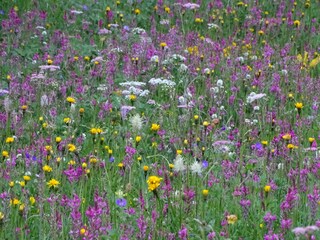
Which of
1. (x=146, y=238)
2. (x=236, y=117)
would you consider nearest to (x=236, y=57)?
(x=236, y=117)

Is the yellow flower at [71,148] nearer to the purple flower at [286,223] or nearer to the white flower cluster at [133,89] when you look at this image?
the white flower cluster at [133,89]

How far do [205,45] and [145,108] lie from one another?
66.2 inches

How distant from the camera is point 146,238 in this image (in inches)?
138

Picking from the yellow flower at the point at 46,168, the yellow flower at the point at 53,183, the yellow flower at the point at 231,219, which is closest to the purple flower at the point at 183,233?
the yellow flower at the point at 231,219

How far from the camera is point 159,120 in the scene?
521 cm

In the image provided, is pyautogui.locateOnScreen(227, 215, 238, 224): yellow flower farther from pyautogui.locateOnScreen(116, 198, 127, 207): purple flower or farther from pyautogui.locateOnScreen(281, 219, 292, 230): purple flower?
pyautogui.locateOnScreen(116, 198, 127, 207): purple flower

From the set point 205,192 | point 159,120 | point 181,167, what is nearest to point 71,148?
point 181,167

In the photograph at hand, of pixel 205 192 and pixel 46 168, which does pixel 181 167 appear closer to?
pixel 205 192

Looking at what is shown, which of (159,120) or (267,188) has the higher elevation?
(267,188)

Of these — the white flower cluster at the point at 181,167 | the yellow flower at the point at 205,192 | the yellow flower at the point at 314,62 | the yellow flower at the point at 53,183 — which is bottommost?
the yellow flower at the point at 314,62

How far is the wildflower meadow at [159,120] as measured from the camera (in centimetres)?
370

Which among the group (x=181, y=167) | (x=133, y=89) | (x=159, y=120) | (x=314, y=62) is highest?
(x=181, y=167)

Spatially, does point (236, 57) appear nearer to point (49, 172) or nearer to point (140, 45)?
point (140, 45)

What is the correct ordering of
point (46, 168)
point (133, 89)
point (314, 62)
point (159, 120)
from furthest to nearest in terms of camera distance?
1. point (314, 62)
2. point (133, 89)
3. point (159, 120)
4. point (46, 168)
